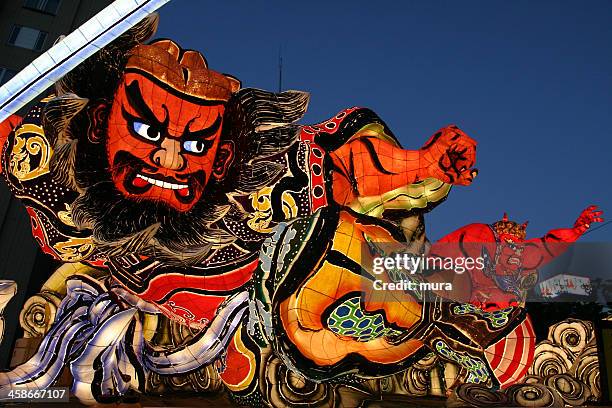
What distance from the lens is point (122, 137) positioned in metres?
3.94

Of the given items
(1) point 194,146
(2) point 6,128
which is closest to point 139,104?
(1) point 194,146

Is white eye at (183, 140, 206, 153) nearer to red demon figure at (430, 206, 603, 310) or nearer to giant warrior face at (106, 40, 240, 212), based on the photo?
giant warrior face at (106, 40, 240, 212)

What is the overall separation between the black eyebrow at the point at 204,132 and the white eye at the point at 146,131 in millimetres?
198

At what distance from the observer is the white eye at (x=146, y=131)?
3.96 metres

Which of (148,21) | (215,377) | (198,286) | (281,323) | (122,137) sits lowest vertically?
(215,377)

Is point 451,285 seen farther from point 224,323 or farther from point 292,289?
point 224,323

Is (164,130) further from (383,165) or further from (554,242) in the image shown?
(554,242)

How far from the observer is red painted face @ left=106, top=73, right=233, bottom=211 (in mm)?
3945

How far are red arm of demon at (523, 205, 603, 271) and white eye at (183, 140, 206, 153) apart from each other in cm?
265

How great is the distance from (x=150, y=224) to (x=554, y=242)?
3.06 m

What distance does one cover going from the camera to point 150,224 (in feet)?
13.0

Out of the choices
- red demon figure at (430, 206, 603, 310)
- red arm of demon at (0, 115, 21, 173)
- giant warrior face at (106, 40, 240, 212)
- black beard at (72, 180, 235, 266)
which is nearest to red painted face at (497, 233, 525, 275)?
red demon figure at (430, 206, 603, 310)

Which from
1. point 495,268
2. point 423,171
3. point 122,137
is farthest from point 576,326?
point 122,137

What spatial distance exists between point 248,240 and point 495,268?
195 centimetres
